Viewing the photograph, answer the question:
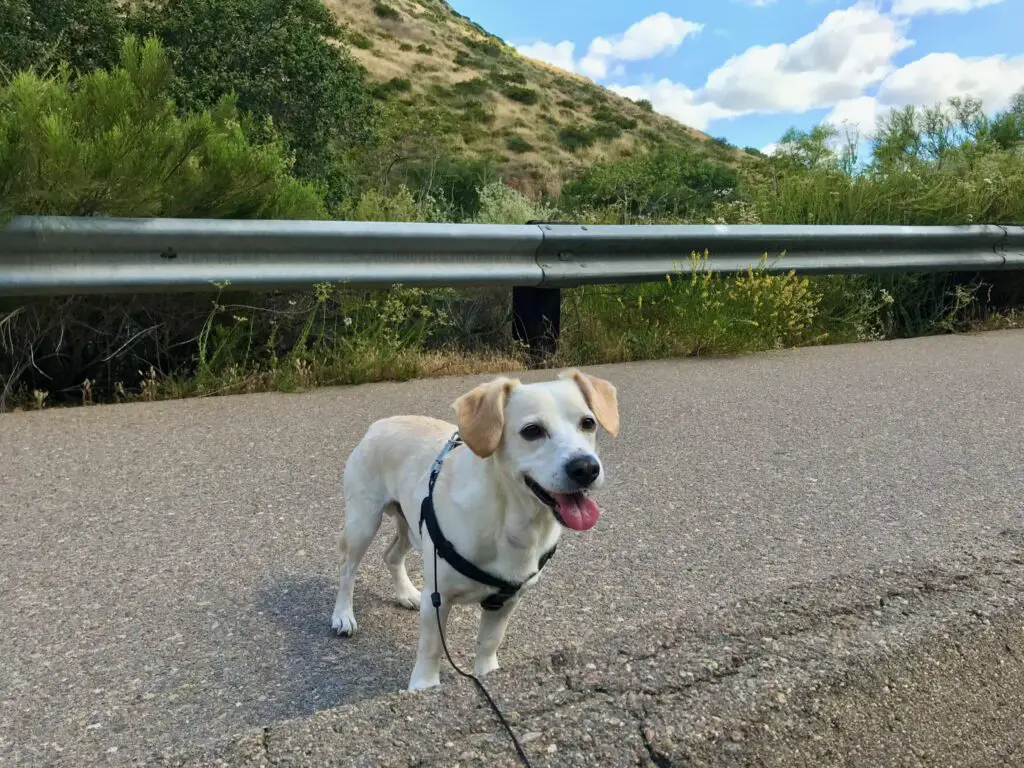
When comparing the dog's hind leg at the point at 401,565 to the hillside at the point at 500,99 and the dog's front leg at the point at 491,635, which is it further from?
the hillside at the point at 500,99

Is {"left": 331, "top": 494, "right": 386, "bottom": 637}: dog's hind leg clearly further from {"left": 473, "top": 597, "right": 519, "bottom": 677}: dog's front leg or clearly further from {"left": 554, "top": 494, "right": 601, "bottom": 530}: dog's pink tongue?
{"left": 554, "top": 494, "right": 601, "bottom": 530}: dog's pink tongue

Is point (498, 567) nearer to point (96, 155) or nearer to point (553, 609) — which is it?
point (553, 609)

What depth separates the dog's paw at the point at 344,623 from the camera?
7.97 feet

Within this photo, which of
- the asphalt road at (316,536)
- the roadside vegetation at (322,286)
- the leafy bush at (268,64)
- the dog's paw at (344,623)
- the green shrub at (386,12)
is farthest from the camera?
the green shrub at (386,12)

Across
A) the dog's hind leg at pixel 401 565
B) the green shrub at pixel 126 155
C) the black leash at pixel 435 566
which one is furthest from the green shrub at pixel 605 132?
the black leash at pixel 435 566


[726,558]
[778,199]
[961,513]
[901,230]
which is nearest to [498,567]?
[726,558]

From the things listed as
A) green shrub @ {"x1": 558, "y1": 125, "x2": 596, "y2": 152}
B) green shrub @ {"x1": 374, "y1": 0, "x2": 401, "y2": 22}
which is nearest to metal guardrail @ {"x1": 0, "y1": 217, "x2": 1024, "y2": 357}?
green shrub @ {"x1": 558, "y1": 125, "x2": 596, "y2": 152}

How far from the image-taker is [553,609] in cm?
253

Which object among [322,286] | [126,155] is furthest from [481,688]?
[126,155]

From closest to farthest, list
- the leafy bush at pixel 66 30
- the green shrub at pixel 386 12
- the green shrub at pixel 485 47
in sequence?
the leafy bush at pixel 66 30, the green shrub at pixel 386 12, the green shrub at pixel 485 47

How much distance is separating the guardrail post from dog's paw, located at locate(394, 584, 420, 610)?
3144 millimetres

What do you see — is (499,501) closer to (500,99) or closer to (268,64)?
(268,64)

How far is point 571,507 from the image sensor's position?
218 centimetres

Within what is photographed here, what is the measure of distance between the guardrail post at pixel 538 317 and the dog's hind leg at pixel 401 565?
9.96 ft
